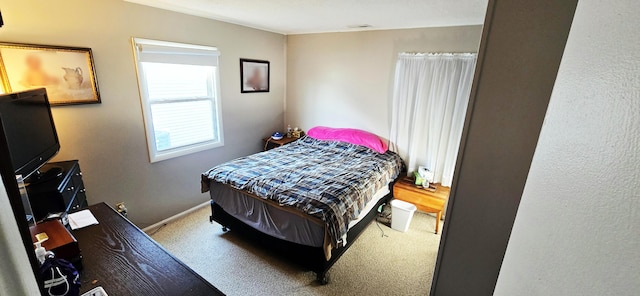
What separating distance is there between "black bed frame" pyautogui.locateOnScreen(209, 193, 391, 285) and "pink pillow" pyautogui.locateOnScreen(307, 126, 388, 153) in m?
0.91

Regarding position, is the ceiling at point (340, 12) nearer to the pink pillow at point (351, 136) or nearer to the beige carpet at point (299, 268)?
the pink pillow at point (351, 136)

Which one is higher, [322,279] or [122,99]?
[122,99]

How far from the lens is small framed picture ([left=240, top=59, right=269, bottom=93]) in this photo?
3.47m

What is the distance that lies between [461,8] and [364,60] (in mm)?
1443

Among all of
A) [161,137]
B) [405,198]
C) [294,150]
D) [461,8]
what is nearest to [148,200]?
[161,137]

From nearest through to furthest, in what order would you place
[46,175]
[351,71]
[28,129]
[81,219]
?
[81,219] < [28,129] < [46,175] < [351,71]

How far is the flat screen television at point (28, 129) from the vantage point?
4.55 ft

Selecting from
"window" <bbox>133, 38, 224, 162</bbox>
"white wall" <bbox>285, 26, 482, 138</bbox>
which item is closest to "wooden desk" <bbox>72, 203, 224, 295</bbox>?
"window" <bbox>133, 38, 224, 162</bbox>

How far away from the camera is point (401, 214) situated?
290 centimetres

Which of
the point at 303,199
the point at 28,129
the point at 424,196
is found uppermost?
the point at 28,129

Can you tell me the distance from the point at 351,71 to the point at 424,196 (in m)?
1.90

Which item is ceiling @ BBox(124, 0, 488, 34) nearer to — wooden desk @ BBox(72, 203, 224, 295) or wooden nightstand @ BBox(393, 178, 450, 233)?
wooden nightstand @ BBox(393, 178, 450, 233)

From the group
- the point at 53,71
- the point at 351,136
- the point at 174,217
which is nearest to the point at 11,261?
the point at 53,71

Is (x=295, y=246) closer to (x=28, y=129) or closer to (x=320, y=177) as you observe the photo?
(x=320, y=177)
